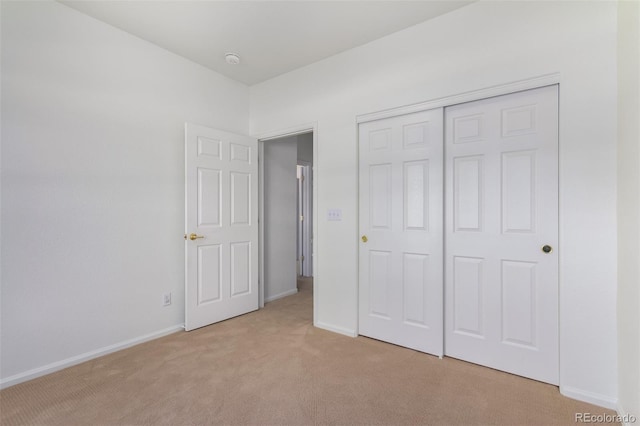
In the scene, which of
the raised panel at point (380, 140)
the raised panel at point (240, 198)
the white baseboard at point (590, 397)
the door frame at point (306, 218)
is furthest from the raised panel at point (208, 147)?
the white baseboard at point (590, 397)

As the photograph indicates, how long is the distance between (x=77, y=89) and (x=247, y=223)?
185cm

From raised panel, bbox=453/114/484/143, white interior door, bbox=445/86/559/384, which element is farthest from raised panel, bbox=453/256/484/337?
raised panel, bbox=453/114/484/143

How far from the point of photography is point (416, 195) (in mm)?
2506

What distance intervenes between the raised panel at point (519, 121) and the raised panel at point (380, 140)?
864 mm

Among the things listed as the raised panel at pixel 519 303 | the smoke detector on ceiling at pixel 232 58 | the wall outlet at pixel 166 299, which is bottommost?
the wall outlet at pixel 166 299

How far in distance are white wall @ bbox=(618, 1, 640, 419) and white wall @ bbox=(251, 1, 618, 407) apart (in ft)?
0.24

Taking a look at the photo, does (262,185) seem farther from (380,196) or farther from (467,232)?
(467,232)

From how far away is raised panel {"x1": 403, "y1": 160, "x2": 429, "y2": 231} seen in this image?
97.0 inches

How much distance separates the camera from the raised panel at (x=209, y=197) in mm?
2984

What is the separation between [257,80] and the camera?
3.51 m

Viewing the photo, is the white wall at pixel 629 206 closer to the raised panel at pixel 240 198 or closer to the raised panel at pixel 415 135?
the raised panel at pixel 415 135

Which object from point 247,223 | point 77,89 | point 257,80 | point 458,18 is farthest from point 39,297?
point 458,18

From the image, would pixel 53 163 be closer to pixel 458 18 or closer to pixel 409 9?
pixel 409 9

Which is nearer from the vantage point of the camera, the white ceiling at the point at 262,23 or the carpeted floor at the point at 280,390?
the carpeted floor at the point at 280,390
